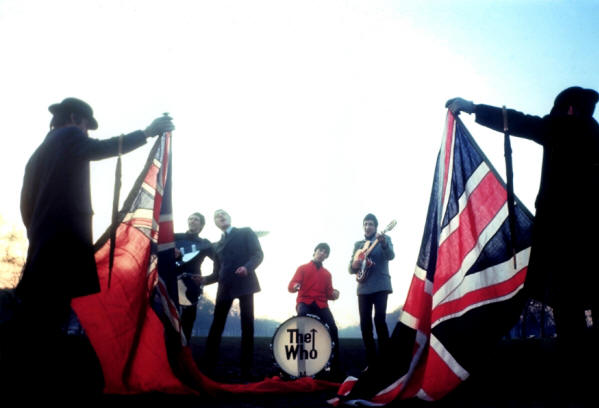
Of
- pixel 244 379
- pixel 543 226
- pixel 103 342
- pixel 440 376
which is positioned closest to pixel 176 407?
Answer: pixel 103 342

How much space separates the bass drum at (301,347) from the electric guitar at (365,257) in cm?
100

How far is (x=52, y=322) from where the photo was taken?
318cm

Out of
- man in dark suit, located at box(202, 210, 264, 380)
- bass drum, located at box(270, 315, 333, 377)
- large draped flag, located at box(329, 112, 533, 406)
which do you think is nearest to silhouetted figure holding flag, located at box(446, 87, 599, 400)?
large draped flag, located at box(329, 112, 533, 406)

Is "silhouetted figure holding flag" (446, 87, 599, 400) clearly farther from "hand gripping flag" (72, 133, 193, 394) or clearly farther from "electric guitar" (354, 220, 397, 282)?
"electric guitar" (354, 220, 397, 282)

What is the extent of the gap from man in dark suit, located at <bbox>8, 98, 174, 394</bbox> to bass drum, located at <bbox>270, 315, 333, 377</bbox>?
333cm

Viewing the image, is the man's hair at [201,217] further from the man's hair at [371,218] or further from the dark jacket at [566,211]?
the dark jacket at [566,211]

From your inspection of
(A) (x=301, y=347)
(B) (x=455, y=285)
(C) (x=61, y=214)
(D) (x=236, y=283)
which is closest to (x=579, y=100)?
(B) (x=455, y=285)

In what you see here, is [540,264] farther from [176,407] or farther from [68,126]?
[68,126]

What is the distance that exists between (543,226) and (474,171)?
1160mm

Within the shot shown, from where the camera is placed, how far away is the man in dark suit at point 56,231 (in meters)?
3.14

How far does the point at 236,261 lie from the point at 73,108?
11.9 feet

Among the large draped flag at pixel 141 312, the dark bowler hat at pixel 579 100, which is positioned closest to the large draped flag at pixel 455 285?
the dark bowler hat at pixel 579 100

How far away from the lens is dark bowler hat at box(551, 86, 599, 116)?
3.44 meters

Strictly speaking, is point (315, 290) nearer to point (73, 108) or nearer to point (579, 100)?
point (73, 108)
